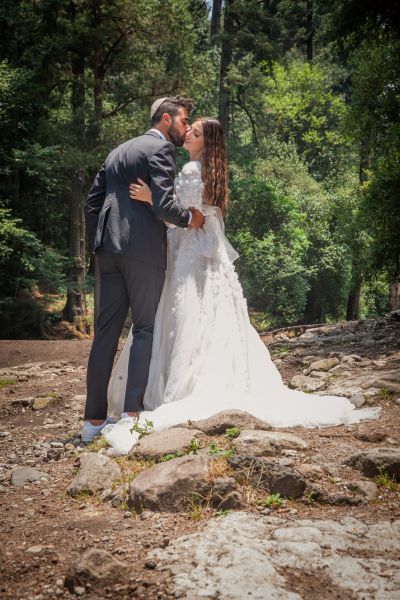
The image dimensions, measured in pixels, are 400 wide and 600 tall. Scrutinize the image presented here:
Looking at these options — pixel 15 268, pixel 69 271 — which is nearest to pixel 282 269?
pixel 69 271

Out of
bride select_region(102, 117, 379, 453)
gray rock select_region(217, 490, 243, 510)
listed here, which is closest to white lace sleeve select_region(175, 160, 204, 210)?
bride select_region(102, 117, 379, 453)

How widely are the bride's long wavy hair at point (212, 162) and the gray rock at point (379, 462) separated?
2.53 meters

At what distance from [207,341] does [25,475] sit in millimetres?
1736

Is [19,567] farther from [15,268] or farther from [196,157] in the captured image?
[15,268]

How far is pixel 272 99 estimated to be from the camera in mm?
28188

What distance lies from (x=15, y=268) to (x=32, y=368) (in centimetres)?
804

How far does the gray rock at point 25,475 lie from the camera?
149 inches

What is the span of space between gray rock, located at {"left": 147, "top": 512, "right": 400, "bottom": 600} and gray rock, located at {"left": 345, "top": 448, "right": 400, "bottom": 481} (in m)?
0.54

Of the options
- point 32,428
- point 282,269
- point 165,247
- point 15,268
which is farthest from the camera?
point 282,269

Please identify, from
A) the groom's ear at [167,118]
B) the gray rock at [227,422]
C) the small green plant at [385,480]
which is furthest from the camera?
the groom's ear at [167,118]

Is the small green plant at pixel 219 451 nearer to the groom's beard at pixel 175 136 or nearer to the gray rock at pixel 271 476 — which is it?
the gray rock at pixel 271 476

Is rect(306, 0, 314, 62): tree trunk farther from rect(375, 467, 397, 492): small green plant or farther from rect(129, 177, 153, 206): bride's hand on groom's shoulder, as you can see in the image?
rect(375, 467, 397, 492): small green plant

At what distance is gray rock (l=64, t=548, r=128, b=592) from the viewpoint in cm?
215

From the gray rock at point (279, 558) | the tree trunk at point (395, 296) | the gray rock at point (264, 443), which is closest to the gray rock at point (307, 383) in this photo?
the gray rock at point (264, 443)
